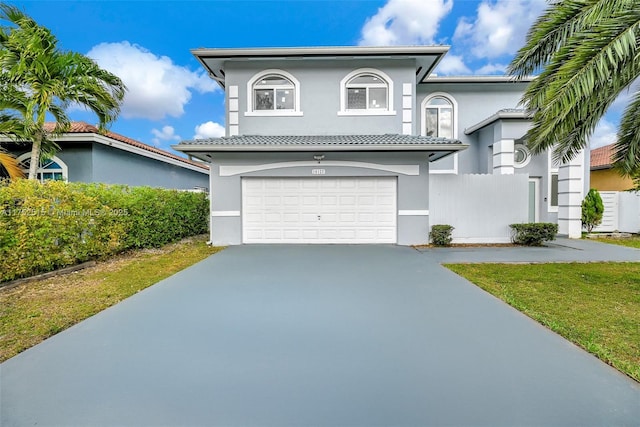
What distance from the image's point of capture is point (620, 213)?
49.1ft

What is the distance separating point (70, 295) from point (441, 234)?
34.4ft

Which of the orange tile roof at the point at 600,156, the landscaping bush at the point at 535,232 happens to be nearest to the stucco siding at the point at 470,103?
the landscaping bush at the point at 535,232

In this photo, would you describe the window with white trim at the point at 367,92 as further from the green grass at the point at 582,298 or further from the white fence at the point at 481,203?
the green grass at the point at 582,298

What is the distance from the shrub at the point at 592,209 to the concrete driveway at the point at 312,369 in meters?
12.5

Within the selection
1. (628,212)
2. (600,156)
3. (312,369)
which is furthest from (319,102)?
(600,156)

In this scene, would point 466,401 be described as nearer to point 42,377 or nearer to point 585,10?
point 42,377

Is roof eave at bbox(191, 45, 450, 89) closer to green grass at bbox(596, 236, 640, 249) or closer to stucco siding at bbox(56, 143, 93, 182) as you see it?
stucco siding at bbox(56, 143, 93, 182)

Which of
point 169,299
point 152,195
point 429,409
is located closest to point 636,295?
point 429,409

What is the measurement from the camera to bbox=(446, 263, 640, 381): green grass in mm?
3820

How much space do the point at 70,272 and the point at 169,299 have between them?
4066mm

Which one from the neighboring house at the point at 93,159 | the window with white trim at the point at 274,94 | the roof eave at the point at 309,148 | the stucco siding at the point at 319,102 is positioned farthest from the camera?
the neighboring house at the point at 93,159

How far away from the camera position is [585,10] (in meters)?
5.48

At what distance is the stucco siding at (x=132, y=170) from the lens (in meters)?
13.8

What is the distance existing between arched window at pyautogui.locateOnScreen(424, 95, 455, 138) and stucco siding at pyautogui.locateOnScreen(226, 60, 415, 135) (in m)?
3.55
